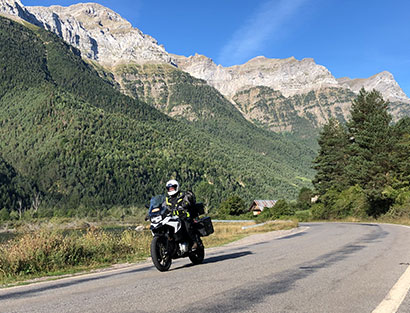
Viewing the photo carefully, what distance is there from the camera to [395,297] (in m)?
5.49

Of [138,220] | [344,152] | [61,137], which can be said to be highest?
[61,137]

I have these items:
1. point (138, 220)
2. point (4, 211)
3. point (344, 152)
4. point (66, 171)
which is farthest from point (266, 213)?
point (66, 171)

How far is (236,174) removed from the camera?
633ft

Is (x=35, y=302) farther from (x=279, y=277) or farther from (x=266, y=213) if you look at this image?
(x=266, y=213)

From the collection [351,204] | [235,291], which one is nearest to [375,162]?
[351,204]

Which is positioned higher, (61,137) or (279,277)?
(61,137)

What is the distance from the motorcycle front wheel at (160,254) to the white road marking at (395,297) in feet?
16.3

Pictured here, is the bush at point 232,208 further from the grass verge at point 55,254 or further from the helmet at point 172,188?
the helmet at point 172,188

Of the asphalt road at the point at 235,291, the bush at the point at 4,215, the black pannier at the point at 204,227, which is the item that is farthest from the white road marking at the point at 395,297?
the bush at the point at 4,215

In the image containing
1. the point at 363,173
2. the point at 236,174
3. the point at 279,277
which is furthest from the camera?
the point at 236,174

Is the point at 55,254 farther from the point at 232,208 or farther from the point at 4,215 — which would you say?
the point at 4,215

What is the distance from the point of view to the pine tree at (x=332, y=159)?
58.8 m

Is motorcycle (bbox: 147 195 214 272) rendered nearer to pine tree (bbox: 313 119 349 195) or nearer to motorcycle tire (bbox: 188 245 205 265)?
motorcycle tire (bbox: 188 245 205 265)

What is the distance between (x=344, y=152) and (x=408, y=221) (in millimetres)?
26112
